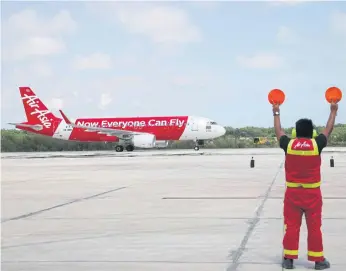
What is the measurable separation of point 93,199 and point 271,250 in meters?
7.95

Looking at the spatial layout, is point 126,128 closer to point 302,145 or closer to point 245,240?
point 245,240

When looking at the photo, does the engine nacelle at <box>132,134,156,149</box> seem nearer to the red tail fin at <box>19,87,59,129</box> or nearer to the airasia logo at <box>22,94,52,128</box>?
the red tail fin at <box>19,87,59,129</box>

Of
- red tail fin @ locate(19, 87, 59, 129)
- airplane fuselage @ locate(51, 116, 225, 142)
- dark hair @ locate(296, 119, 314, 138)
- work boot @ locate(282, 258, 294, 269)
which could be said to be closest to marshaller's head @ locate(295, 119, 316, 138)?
dark hair @ locate(296, 119, 314, 138)

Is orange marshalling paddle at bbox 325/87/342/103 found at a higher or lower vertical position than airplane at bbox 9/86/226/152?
lower

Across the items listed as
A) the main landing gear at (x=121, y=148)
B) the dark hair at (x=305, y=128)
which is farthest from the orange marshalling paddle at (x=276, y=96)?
the main landing gear at (x=121, y=148)

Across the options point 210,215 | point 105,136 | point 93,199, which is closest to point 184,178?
point 93,199

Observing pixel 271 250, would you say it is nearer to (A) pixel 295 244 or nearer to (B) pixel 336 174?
(A) pixel 295 244

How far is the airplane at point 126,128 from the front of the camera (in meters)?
57.9

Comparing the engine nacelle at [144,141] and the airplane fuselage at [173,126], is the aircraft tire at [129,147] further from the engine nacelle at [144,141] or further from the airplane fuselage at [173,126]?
the engine nacelle at [144,141]

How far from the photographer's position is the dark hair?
773 centimetres

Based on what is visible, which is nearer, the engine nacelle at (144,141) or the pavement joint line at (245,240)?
the pavement joint line at (245,240)

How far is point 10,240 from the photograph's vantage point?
946 centimetres

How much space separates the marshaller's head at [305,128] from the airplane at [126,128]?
1924 inches

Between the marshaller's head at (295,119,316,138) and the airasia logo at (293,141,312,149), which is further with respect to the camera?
the marshaller's head at (295,119,316,138)
